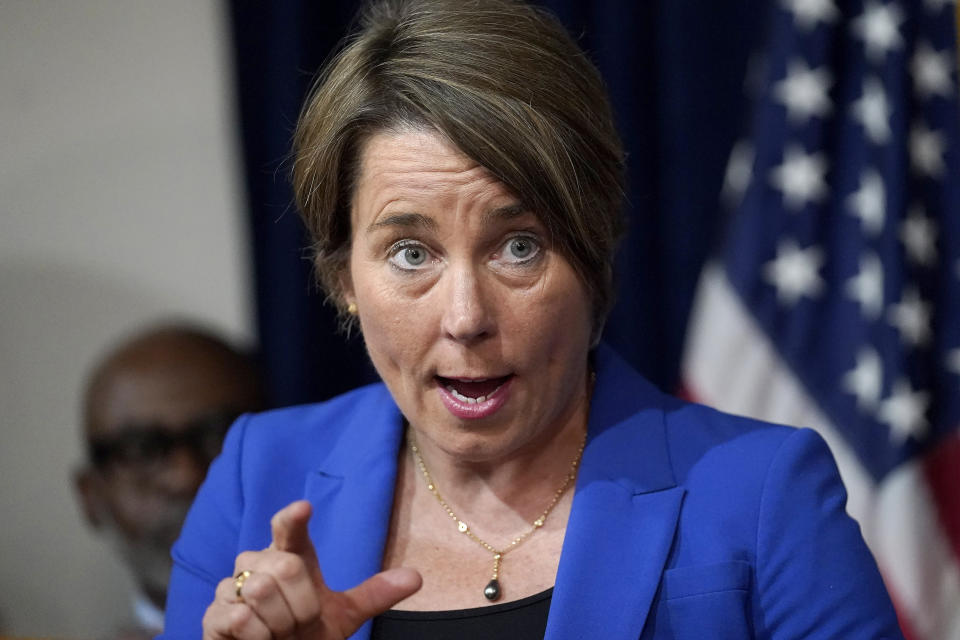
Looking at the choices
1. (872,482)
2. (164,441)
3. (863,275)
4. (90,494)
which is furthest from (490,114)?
(90,494)

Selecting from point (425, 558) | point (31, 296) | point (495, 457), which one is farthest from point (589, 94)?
point (31, 296)

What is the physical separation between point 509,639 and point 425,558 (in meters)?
0.19

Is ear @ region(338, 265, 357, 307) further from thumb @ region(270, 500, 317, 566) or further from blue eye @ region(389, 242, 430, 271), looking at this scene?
thumb @ region(270, 500, 317, 566)

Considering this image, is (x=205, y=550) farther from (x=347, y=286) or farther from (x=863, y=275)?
(x=863, y=275)

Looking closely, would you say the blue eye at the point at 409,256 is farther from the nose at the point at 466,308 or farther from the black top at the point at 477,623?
the black top at the point at 477,623

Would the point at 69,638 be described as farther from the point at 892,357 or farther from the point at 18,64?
the point at 892,357

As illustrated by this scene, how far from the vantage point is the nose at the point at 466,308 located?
1288 millimetres

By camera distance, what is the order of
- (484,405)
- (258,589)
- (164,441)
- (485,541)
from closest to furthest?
(258,589) → (484,405) → (485,541) → (164,441)

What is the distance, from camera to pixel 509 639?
133 centimetres

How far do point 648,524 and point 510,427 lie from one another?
21cm

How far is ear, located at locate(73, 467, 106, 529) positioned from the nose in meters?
1.98

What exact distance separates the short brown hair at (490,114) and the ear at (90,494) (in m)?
1.78

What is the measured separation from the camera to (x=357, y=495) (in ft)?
4.98

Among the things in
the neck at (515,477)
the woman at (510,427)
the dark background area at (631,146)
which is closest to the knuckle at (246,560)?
the woman at (510,427)
